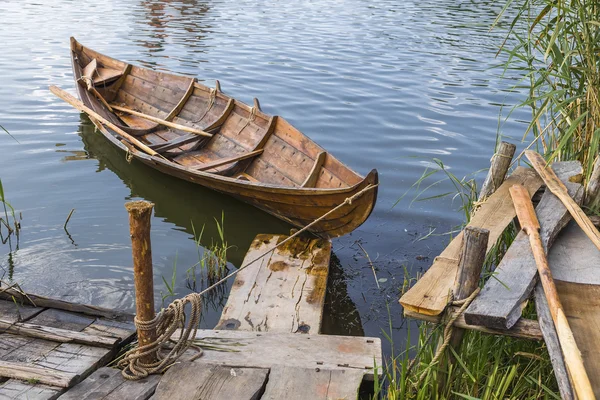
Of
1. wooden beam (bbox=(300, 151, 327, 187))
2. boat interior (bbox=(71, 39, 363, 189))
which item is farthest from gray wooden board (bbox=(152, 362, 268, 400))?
wooden beam (bbox=(300, 151, 327, 187))

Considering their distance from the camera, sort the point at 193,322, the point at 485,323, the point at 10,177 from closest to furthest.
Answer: the point at 485,323
the point at 193,322
the point at 10,177

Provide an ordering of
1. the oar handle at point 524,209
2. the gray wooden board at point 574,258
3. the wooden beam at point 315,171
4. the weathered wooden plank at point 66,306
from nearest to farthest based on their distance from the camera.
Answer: the gray wooden board at point 574,258
the oar handle at point 524,209
the weathered wooden plank at point 66,306
the wooden beam at point 315,171

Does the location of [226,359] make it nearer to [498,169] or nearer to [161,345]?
[161,345]

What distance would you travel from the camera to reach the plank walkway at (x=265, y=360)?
3.26 meters

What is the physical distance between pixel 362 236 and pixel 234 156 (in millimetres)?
1725

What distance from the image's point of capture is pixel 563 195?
13.2 ft

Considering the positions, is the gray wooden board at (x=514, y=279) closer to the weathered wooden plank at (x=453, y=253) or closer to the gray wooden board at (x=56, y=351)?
the weathered wooden plank at (x=453, y=253)

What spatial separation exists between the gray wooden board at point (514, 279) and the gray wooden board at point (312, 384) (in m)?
0.80

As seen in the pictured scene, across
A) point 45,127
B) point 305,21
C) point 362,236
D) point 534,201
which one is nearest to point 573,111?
point 534,201

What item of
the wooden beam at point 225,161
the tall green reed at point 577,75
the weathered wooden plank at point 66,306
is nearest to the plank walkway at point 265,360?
the weathered wooden plank at point 66,306

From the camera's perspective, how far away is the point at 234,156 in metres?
6.94

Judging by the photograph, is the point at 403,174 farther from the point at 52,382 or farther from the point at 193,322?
the point at 52,382

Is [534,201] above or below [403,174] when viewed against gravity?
above

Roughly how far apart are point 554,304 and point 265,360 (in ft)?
5.18
